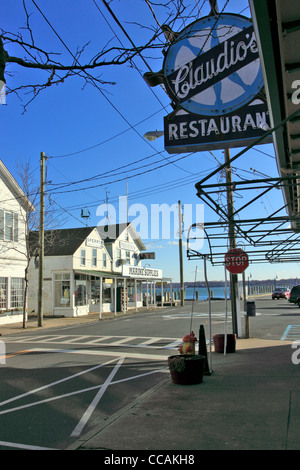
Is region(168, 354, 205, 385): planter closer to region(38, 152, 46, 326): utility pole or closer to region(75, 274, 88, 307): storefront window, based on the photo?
region(38, 152, 46, 326): utility pole

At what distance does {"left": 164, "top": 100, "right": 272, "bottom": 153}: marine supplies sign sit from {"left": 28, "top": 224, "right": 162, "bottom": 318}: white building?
18.2 metres

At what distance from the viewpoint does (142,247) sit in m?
44.6

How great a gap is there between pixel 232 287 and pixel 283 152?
350 inches

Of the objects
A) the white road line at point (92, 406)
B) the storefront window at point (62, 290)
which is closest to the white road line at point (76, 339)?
the white road line at point (92, 406)

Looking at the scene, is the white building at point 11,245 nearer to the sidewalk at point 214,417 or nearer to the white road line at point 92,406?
the white road line at point 92,406

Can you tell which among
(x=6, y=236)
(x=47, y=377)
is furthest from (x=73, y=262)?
(x=47, y=377)

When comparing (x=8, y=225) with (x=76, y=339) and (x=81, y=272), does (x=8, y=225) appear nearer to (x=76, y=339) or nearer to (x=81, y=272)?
(x=81, y=272)

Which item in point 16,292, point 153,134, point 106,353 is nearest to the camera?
point 153,134

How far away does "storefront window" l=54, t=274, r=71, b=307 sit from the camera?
29.0 metres

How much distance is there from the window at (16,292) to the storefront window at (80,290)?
5.39m

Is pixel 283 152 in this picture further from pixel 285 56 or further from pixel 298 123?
pixel 285 56

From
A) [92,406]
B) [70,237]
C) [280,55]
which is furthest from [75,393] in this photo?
[70,237]

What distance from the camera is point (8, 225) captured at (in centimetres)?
2405

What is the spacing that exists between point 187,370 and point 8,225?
1938 cm
